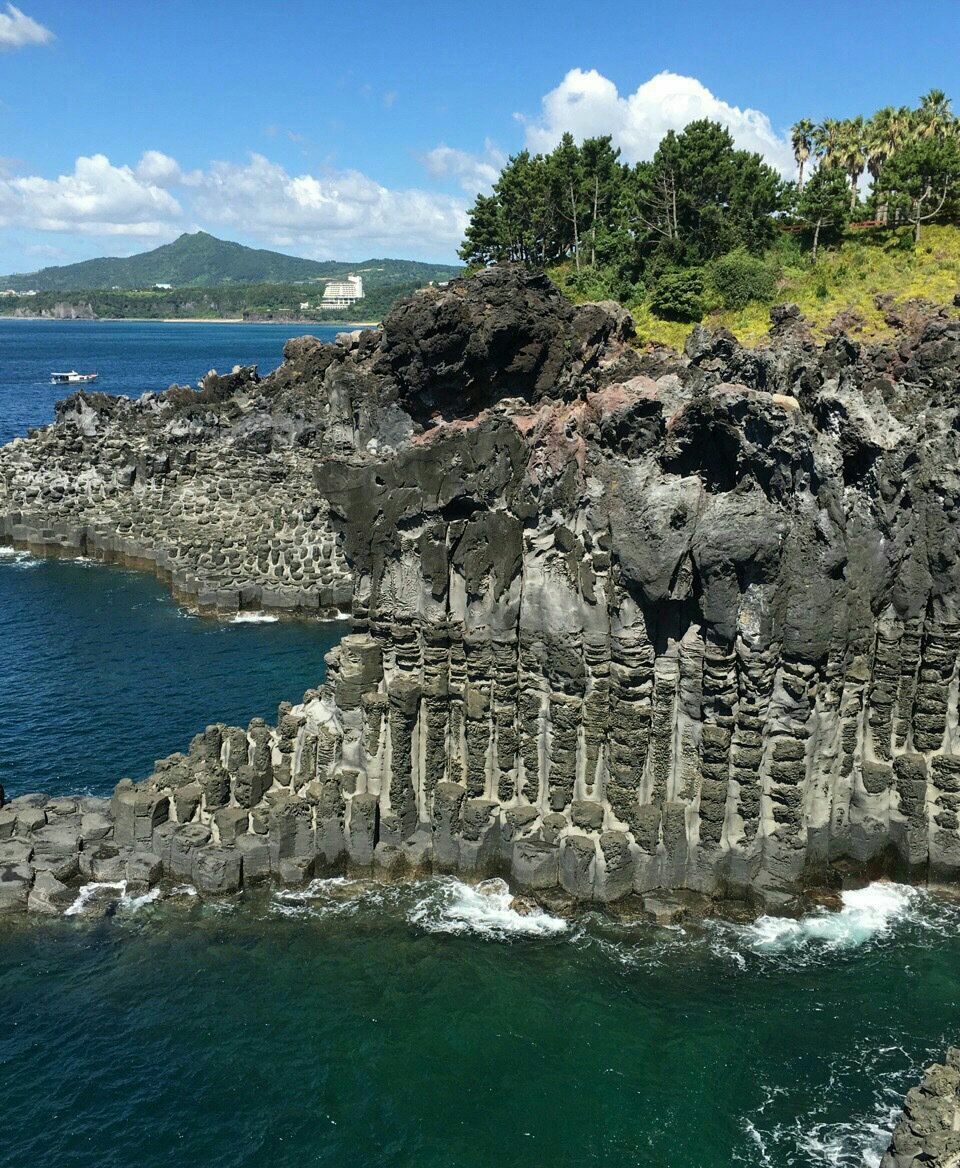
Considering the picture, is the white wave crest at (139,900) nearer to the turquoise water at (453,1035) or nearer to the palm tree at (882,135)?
the turquoise water at (453,1035)

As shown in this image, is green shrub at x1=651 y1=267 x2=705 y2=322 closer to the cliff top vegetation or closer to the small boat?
the cliff top vegetation

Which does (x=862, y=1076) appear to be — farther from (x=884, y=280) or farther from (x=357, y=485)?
(x=884, y=280)

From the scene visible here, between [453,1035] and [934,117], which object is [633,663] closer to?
[453,1035]

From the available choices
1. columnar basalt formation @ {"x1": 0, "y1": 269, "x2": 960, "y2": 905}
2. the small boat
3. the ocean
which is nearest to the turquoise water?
the ocean

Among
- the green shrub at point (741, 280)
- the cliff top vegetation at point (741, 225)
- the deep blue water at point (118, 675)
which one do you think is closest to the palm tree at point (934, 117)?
the cliff top vegetation at point (741, 225)

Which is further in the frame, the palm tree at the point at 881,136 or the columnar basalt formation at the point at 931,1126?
the palm tree at the point at 881,136

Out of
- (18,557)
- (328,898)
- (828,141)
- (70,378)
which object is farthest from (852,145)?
(70,378)

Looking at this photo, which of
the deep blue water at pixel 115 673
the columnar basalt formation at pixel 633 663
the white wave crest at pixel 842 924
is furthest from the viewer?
the deep blue water at pixel 115 673
